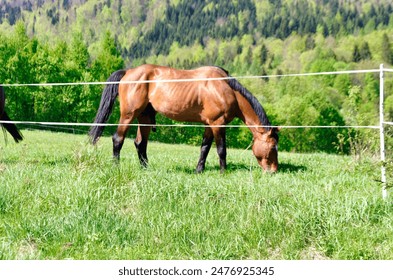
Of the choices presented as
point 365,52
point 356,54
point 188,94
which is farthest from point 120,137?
point 365,52

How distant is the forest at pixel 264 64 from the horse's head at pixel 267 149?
1.12 metres

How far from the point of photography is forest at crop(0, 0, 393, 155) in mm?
37719

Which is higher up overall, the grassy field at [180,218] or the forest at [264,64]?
the grassy field at [180,218]

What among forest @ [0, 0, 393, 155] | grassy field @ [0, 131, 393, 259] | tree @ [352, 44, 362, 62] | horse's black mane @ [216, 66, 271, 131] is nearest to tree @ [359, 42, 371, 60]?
forest @ [0, 0, 393, 155]

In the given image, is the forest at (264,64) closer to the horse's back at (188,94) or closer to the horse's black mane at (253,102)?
the horse's black mane at (253,102)

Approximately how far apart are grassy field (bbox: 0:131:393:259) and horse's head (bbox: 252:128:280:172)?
5.43 feet

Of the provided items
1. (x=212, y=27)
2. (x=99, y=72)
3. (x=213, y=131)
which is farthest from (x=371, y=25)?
(x=213, y=131)

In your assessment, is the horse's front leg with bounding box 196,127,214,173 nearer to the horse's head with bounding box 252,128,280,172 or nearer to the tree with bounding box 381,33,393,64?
the horse's head with bounding box 252,128,280,172

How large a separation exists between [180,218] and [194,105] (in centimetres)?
401

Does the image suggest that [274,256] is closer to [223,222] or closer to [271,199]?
[223,222]

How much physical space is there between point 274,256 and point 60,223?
7.73 ft

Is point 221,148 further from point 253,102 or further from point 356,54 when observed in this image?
point 356,54

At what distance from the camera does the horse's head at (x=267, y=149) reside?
873 centimetres

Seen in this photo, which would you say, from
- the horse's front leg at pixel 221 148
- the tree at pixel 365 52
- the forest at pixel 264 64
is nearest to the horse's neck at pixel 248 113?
the horse's front leg at pixel 221 148
